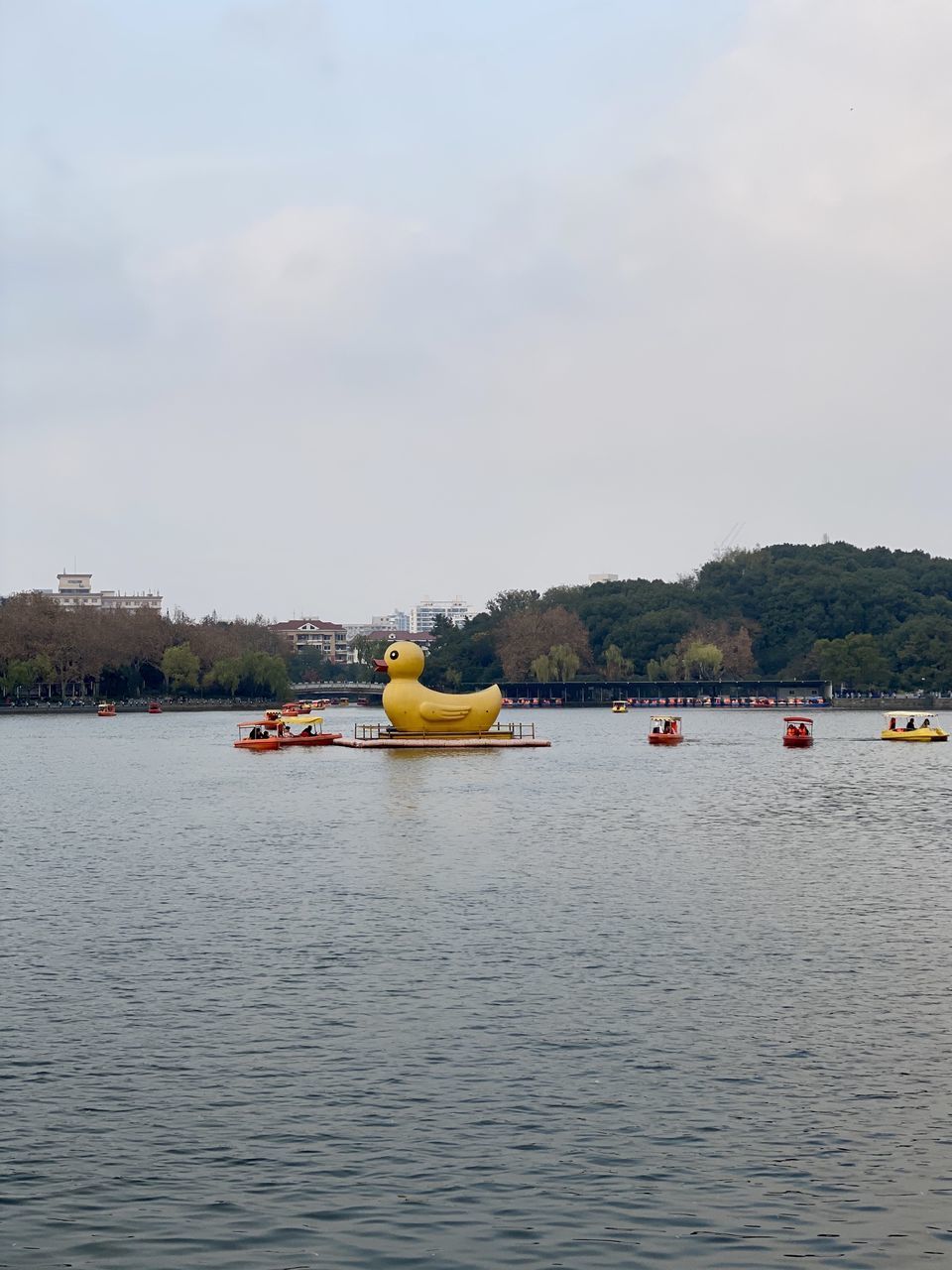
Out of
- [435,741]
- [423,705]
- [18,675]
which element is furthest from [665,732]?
[18,675]

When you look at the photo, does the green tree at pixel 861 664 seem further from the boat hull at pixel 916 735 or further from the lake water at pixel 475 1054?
the lake water at pixel 475 1054

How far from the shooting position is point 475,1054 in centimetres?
1925

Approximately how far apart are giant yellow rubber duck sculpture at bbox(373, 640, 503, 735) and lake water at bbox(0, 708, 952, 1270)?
39.7 m

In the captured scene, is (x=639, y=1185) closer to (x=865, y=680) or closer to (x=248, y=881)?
(x=248, y=881)

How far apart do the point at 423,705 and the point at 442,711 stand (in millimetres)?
1252

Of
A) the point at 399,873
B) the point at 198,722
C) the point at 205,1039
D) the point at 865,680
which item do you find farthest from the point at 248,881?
the point at 865,680

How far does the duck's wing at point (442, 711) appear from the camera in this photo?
8525cm

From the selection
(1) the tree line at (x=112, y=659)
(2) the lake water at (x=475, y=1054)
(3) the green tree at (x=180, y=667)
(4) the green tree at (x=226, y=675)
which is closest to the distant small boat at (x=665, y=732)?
(2) the lake water at (x=475, y=1054)

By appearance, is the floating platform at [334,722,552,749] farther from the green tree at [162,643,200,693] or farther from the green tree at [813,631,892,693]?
the green tree at [813,631,892,693]

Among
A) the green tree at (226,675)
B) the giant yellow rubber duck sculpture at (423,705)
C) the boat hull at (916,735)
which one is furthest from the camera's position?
the green tree at (226,675)

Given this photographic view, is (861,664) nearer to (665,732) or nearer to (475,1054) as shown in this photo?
(665,732)

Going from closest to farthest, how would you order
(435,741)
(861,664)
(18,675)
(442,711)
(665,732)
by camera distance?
(442,711)
(435,741)
(665,732)
(18,675)
(861,664)

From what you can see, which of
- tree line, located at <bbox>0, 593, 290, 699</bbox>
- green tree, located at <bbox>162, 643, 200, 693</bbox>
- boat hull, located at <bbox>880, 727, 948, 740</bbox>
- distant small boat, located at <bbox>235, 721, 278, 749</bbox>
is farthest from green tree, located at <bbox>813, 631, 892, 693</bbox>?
distant small boat, located at <bbox>235, 721, 278, 749</bbox>

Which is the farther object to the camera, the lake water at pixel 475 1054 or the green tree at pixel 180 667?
the green tree at pixel 180 667
